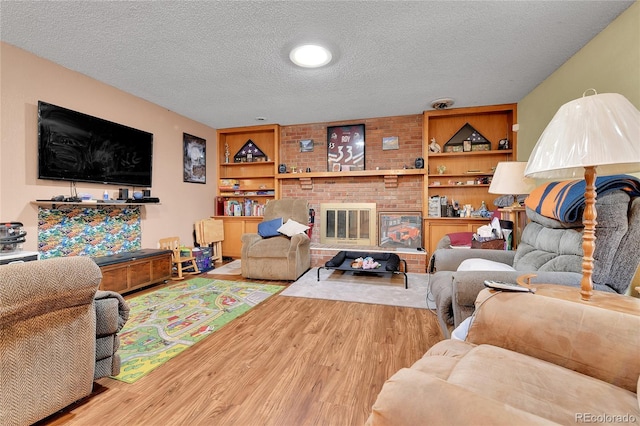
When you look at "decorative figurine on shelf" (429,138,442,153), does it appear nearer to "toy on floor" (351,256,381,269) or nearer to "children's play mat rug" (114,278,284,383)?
"toy on floor" (351,256,381,269)

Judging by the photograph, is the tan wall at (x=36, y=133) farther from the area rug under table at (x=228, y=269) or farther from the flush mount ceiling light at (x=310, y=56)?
the flush mount ceiling light at (x=310, y=56)

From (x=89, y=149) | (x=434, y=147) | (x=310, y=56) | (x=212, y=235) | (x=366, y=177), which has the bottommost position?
(x=212, y=235)

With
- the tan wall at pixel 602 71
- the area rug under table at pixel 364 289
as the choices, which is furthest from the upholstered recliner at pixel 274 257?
the tan wall at pixel 602 71

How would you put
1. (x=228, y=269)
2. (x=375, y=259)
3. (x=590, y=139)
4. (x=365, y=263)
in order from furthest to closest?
(x=228, y=269), (x=375, y=259), (x=365, y=263), (x=590, y=139)

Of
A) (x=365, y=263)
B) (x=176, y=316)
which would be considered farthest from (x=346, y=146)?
(x=176, y=316)

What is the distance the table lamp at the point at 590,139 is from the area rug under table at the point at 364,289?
5.75 feet

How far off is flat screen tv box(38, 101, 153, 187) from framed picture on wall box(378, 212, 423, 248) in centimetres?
356

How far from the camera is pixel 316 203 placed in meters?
4.88

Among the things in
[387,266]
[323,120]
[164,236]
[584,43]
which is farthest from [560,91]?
[164,236]

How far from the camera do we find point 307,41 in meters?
2.35

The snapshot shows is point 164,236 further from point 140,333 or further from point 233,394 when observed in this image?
point 233,394

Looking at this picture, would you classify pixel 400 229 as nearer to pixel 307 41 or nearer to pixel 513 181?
pixel 513 181

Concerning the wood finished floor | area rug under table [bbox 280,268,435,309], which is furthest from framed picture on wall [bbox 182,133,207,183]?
the wood finished floor

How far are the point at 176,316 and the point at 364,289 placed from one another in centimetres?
197
